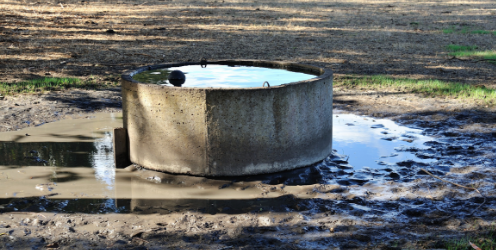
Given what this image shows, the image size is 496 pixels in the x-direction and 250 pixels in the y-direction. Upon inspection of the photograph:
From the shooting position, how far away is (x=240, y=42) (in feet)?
47.9

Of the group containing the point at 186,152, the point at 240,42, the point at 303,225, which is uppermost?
the point at 240,42

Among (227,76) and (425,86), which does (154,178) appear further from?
(425,86)

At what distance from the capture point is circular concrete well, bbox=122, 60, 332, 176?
5527 millimetres

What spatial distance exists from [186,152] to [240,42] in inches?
367

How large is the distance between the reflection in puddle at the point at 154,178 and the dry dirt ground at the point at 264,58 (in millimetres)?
287

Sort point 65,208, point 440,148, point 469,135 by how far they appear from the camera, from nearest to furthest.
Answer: point 65,208 → point 440,148 → point 469,135

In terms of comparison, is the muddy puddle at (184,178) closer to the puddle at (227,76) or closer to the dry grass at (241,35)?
the puddle at (227,76)

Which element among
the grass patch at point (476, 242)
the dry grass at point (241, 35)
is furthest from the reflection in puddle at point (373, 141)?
the dry grass at point (241, 35)

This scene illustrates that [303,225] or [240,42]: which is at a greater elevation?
[240,42]

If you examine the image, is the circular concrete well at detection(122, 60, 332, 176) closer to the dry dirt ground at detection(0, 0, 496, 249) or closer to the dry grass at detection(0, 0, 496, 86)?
the dry dirt ground at detection(0, 0, 496, 249)

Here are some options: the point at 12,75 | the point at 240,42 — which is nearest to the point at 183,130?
the point at 12,75

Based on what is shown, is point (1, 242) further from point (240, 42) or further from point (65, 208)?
point (240, 42)

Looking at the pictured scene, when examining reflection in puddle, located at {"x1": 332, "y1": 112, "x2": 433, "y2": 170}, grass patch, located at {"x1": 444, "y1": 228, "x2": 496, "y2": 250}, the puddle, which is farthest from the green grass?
grass patch, located at {"x1": 444, "y1": 228, "x2": 496, "y2": 250}

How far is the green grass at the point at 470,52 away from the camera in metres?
12.9
